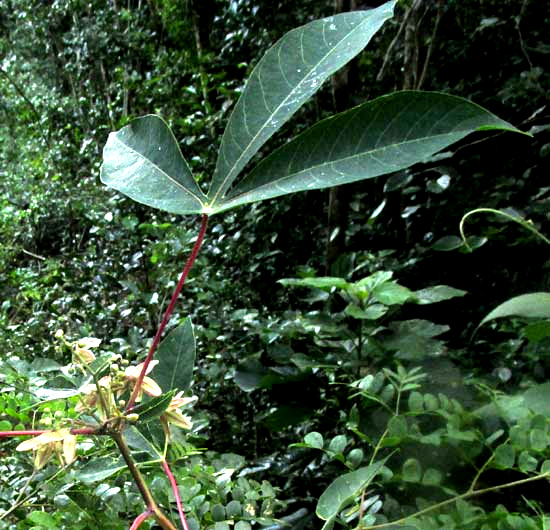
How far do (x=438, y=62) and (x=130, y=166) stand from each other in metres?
1.71

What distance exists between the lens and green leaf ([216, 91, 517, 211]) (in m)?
0.31

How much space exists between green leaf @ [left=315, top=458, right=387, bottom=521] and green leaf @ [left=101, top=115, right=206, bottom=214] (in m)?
0.23

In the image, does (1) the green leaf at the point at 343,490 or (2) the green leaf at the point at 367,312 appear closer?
(1) the green leaf at the point at 343,490

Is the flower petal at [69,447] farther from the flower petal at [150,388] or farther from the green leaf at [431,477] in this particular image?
the green leaf at [431,477]

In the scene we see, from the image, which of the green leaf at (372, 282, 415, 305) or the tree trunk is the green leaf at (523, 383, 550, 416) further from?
the tree trunk

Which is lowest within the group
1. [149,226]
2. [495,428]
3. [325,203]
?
[325,203]

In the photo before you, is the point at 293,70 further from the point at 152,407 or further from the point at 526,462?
the point at 526,462

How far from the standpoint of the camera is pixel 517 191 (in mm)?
1471

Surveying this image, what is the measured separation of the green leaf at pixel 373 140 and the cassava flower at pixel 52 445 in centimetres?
17

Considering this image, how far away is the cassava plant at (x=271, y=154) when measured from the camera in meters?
0.31

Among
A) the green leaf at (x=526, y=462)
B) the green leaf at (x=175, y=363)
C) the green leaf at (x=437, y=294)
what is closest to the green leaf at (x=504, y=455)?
the green leaf at (x=526, y=462)

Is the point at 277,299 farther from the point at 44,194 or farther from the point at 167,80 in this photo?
the point at 44,194

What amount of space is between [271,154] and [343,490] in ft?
0.84

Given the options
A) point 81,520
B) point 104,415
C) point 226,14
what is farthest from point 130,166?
point 226,14
